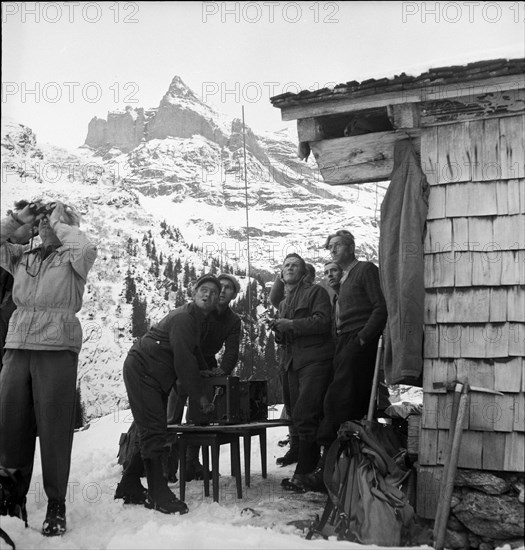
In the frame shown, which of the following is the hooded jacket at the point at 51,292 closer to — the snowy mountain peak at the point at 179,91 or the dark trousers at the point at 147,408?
the dark trousers at the point at 147,408

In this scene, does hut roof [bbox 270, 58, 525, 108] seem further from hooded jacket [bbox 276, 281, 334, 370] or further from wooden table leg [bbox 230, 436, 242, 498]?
wooden table leg [bbox 230, 436, 242, 498]

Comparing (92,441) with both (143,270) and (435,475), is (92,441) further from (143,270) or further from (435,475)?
(143,270)

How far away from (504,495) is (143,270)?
136 ft

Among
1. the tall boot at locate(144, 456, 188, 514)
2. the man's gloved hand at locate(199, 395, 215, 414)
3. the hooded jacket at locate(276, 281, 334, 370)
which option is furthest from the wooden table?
the hooded jacket at locate(276, 281, 334, 370)

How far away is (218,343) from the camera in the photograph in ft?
22.1

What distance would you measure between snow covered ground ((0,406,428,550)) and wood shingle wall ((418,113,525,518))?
3.28 feet

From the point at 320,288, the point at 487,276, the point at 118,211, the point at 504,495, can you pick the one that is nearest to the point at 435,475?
the point at 504,495

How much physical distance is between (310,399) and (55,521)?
226 cm

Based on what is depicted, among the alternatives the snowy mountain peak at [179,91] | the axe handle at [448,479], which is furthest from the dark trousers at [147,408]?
the snowy mountain peak at [179,91]

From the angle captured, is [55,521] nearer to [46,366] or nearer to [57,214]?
[46,366]

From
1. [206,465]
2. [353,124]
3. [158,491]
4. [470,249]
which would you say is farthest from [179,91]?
[470,249]

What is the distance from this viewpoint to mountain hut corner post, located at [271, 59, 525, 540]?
465 centimetres

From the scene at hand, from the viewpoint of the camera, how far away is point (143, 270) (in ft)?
148

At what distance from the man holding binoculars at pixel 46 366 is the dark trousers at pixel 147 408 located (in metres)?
0.67
